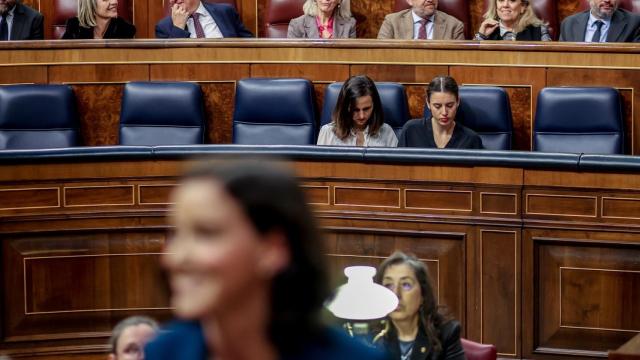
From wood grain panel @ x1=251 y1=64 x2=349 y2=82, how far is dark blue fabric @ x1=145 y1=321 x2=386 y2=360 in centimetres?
336

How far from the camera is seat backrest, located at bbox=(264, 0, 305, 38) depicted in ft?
15.9

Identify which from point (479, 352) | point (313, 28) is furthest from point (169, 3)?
point (479, 352)

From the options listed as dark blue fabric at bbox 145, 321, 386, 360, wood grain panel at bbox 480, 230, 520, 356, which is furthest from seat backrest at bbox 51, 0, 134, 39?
dark blue fabric at bbox 145, 321, 386, 360

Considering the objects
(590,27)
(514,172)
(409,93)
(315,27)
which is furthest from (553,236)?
(315,27)

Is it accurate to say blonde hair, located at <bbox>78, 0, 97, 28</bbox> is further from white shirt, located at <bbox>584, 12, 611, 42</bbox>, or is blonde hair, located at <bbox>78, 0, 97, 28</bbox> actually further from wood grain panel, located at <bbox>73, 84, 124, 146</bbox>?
white shirt, located at <bbox>584, 12, 611, 42</bbox>

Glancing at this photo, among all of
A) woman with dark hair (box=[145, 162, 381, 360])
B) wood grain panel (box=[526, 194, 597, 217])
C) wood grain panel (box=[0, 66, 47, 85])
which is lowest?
wood grain panel (box=[526, 194, 597, 217])

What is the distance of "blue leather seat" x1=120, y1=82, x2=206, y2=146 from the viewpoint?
406 centimetres

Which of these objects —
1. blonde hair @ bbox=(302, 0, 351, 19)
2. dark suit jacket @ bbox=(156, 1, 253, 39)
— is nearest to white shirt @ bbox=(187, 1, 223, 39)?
dark suit jacket @ bbox=(156, 1, 253, 39)

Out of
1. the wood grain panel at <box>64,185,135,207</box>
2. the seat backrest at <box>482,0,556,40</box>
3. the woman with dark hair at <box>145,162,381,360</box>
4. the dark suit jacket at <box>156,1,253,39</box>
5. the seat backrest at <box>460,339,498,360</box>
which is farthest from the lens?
the seat backrest at <box>482,0,556,40</box>

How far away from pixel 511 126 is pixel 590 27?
0.62 meters

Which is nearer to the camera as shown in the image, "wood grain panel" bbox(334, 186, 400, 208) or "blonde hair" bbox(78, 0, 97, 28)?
"wood grain panel" bbox(334, 186, 400, 208)

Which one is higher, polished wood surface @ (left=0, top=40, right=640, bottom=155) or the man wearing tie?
the man wearing tie

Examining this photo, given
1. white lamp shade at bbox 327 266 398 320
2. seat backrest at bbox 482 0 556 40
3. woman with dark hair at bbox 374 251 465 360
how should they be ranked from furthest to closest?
seat backrest at bbox 482 0 556 40 → woman with dark hair at bbox 374 251 465 360 → white lamp shade at bbox 327 266 398 320

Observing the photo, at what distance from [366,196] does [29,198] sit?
950 mm
